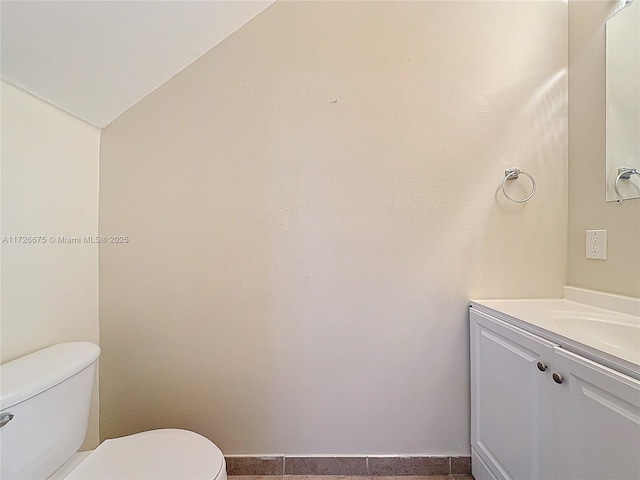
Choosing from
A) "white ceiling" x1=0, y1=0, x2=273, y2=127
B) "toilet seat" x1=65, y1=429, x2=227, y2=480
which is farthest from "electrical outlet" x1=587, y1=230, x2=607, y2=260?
"white ceiling" x1=0, y1=0, x2=273, y2=127

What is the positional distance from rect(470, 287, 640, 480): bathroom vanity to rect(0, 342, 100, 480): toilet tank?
1.52 meters

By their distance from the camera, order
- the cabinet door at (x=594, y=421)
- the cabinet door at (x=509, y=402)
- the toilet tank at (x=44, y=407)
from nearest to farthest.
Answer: the cabinet door at (x=594, y=421), the toilet tank at (x=44, y=407), the cabinet door at (x=509, y=402)

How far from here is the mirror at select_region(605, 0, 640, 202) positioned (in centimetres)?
108

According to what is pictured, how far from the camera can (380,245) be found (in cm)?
133

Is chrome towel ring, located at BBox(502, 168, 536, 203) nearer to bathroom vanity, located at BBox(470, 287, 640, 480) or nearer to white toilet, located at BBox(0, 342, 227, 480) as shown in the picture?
bathroom vanity, located at BBox(470, 287, 640, 480)

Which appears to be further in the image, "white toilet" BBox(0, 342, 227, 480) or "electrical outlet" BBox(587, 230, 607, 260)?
"electrical outlet" BBox(587, 230, 607, 260)

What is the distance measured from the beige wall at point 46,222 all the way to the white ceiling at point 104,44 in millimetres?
80

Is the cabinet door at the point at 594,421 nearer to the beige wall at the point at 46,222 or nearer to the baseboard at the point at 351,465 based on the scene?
the baseboard at the point at 351,465

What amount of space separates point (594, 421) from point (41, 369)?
1.59 m

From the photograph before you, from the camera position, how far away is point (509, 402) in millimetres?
1065

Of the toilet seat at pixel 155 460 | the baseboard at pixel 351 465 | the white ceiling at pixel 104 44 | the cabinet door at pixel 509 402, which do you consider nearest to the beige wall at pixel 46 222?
the white ceiling at pixel 104 44

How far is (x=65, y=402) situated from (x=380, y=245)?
50.4 inches

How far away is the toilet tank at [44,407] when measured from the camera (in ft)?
2.53

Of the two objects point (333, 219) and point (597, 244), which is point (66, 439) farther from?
point (597, 244)
